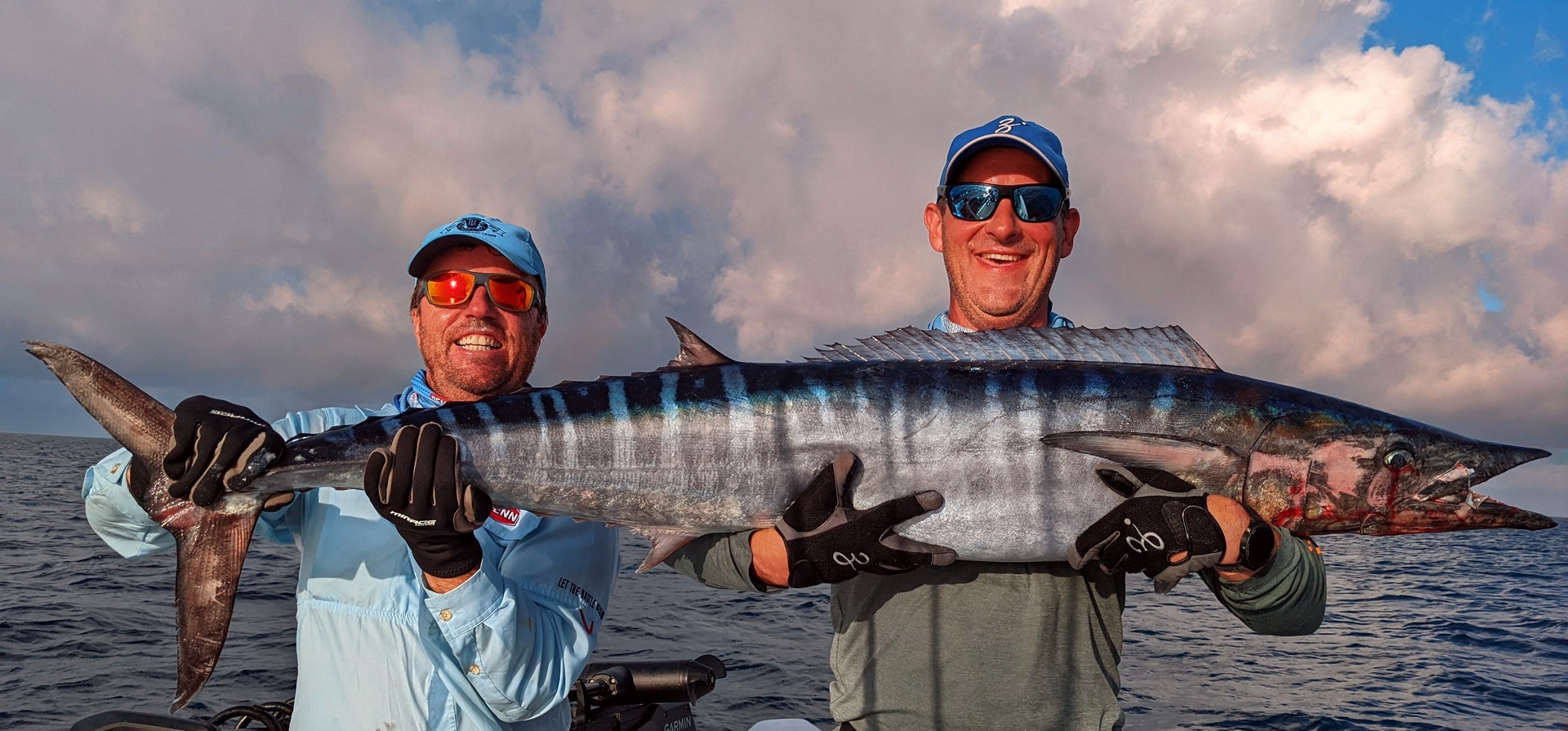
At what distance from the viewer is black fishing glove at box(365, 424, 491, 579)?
2676 millimetres

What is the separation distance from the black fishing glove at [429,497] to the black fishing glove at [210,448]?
403 mm

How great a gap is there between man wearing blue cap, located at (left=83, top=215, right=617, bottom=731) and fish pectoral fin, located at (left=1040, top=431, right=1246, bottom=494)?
1.93 metres

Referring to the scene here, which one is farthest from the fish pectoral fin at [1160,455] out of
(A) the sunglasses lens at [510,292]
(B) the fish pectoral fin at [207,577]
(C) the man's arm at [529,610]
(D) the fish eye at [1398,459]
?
(B) the fish pectoral fin at [207,577]

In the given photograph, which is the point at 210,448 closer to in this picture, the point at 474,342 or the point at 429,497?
the point at 429,497

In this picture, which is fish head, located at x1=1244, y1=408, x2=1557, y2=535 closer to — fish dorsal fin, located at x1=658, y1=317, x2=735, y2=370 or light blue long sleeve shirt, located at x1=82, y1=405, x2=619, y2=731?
fish dorsal fin, located at x1=658, y1=317, x2=735, y2=370

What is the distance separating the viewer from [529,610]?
3.05 meters

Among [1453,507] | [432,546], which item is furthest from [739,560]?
[1453,507]

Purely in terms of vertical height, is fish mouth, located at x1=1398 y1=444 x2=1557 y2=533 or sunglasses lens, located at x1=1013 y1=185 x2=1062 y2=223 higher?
sunglasses lens, located at x1=1013 y1=185 x2=1062 y2=223

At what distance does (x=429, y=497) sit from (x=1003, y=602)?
1.85 m

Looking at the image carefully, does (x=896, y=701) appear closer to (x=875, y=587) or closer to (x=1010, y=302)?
(x=875, y=587)

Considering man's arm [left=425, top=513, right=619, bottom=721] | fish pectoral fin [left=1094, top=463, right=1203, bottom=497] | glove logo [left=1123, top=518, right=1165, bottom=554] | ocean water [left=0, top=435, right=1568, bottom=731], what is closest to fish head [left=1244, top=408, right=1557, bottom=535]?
fish pectoral fin [left=1094, top=463, right=1203, bottom=497]

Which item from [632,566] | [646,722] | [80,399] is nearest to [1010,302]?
[80,399]

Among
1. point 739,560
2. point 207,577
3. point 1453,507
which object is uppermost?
point 1453,507

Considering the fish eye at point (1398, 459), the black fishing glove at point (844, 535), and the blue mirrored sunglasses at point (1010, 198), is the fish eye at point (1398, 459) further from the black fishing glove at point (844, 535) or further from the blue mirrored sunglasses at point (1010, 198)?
the black fishing glove at point (844, 535)
